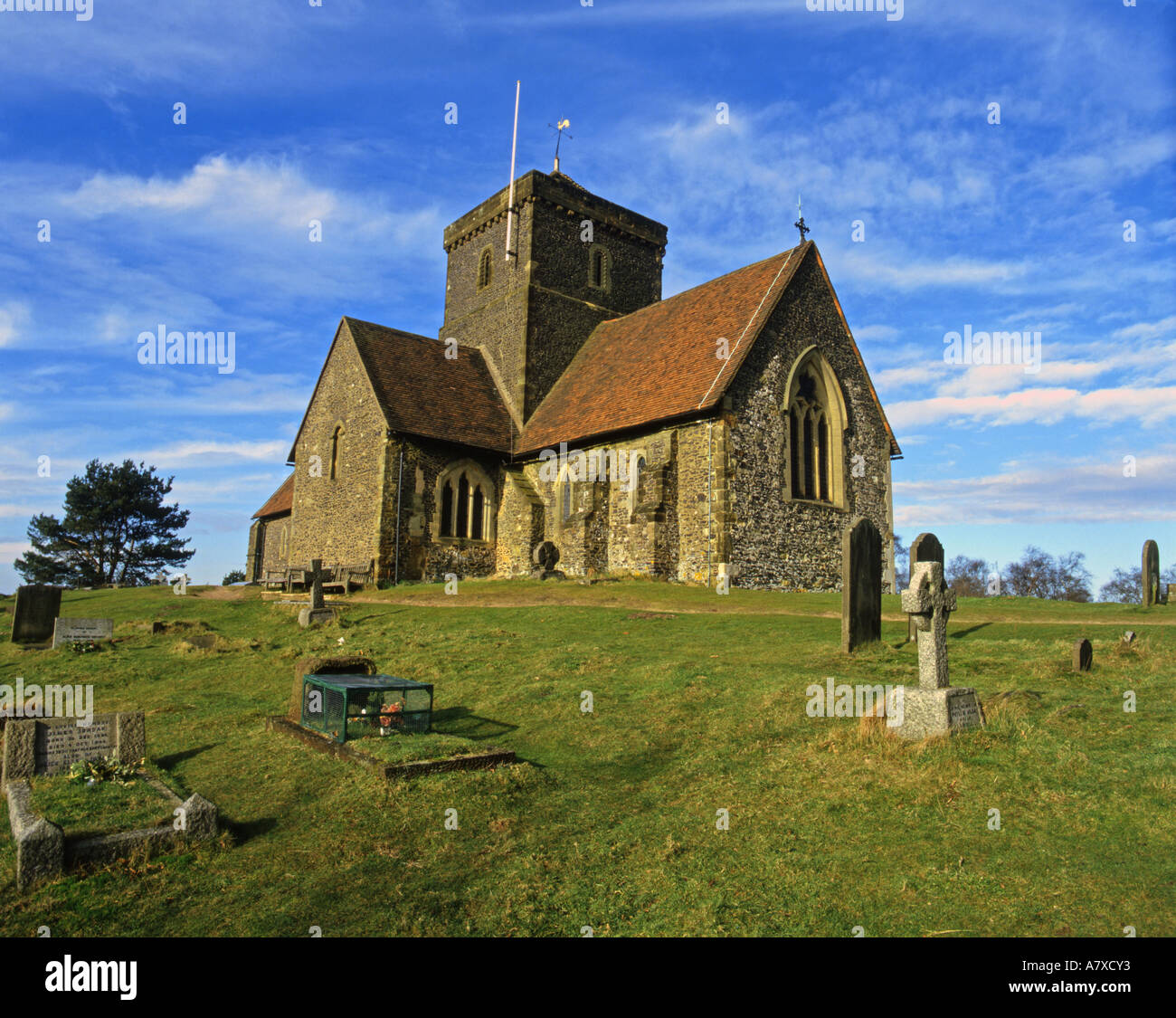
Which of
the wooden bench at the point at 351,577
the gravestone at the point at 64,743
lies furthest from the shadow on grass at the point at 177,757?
the wooden bench at the point at 351,577

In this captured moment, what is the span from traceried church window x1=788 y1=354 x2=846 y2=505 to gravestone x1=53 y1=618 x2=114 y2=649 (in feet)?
55.6

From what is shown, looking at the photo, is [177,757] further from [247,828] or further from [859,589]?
[859,589]

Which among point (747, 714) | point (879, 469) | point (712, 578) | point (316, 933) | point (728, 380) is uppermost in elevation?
point (728, 380)

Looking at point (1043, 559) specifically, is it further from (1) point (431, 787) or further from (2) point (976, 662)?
(1) point (431, 787)

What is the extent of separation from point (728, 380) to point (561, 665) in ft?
34.8

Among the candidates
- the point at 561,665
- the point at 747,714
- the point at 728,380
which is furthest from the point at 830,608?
the point at 747,714

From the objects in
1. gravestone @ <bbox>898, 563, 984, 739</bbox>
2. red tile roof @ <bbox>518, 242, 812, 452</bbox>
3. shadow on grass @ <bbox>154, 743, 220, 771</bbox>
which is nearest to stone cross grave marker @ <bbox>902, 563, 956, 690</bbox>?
gravestone @ <bbox>898, 563, 984, 739</bbox>

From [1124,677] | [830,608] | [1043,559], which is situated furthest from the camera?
[1043,559]

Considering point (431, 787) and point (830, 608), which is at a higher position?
point (830, 608)

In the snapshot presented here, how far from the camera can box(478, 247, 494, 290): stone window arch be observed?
104 feet

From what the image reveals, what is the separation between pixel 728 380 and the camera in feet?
65.0

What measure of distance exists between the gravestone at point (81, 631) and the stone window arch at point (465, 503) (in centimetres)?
1046
